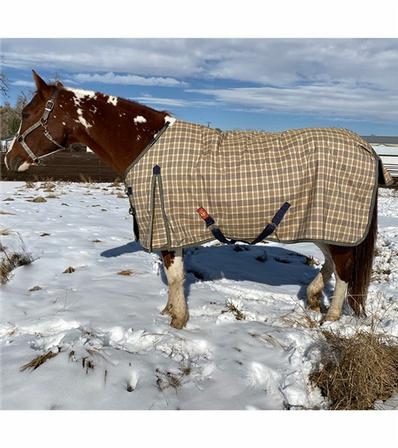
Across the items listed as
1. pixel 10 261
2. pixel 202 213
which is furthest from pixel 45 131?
pixel 202 213

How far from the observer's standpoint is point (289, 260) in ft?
18.1

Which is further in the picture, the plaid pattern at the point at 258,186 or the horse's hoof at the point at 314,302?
the horse's hoof at the point at 314,302

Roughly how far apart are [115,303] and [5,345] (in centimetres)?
105

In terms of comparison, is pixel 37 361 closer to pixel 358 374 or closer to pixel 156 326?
pixel 156 326

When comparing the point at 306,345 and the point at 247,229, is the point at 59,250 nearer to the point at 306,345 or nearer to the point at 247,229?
the point at 247,229

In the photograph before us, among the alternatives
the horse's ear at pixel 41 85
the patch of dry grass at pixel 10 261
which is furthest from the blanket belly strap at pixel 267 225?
the patch of dry grass at pixel 10 261

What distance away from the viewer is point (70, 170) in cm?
1630

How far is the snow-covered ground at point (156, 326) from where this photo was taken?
2.34 m

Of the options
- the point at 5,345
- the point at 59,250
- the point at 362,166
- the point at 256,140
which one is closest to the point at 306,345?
the point at 362,166

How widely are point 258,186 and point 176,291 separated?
1222 mm

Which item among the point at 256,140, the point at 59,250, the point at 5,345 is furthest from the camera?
the point at 59,250

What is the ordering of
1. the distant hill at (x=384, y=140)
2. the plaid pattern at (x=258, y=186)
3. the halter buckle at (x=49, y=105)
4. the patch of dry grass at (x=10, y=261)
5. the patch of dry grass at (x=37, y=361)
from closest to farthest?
the patch of dry grass at (x=37, y=361) < the plaid pattern at (x=258, y=186) < the halter buckle at (x=49, y=105) < the patch of dry grass at (x=10, y=261) < the distant hill at (x=384, y=140)

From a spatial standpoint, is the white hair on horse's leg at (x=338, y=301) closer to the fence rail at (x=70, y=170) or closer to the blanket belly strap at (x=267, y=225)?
the blanket belly strap at (x=267, y=225)

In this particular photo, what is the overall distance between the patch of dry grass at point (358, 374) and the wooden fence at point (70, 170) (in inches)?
551
